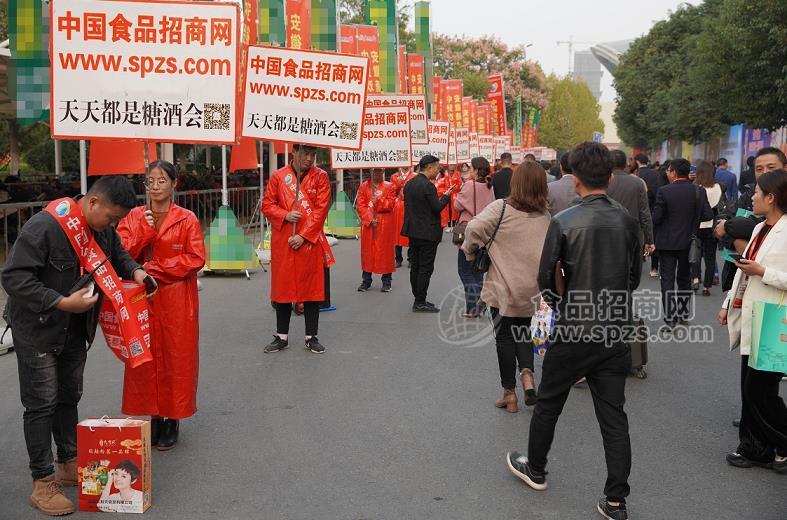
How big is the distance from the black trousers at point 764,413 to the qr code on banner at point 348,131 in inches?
182

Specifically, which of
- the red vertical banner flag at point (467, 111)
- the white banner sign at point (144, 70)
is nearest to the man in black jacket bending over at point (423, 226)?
the white banner sign at point (144, 70)

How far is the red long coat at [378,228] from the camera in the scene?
11.8 metres

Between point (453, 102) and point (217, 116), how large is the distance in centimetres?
2564

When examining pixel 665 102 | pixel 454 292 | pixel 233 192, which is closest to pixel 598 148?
pixel 454 292

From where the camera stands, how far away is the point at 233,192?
19938mm

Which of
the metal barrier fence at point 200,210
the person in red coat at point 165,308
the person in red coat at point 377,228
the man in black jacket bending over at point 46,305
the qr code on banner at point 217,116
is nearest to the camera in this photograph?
the man in black jacket bending over at point 46,305

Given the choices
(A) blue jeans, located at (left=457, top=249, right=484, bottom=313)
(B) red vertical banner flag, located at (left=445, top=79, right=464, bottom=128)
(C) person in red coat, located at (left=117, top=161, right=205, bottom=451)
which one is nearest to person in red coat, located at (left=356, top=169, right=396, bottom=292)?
(A) blue jeans, located at (left=457, top=249, right=484, bottom=313)

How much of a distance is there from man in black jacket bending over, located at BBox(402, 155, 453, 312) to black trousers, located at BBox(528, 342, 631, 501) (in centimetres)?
575

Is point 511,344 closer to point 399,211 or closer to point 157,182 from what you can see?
point 157,182

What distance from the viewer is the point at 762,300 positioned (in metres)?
4.71

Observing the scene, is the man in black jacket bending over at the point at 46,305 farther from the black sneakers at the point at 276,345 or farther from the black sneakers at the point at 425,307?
the black sneakers at the point at 425,307

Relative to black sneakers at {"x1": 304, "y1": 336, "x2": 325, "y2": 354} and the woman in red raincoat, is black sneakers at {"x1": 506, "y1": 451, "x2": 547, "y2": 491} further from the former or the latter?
the woman in red raincoat

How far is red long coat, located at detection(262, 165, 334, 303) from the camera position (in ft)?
25.4

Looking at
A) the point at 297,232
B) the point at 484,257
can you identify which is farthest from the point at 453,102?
the point at 484,257
